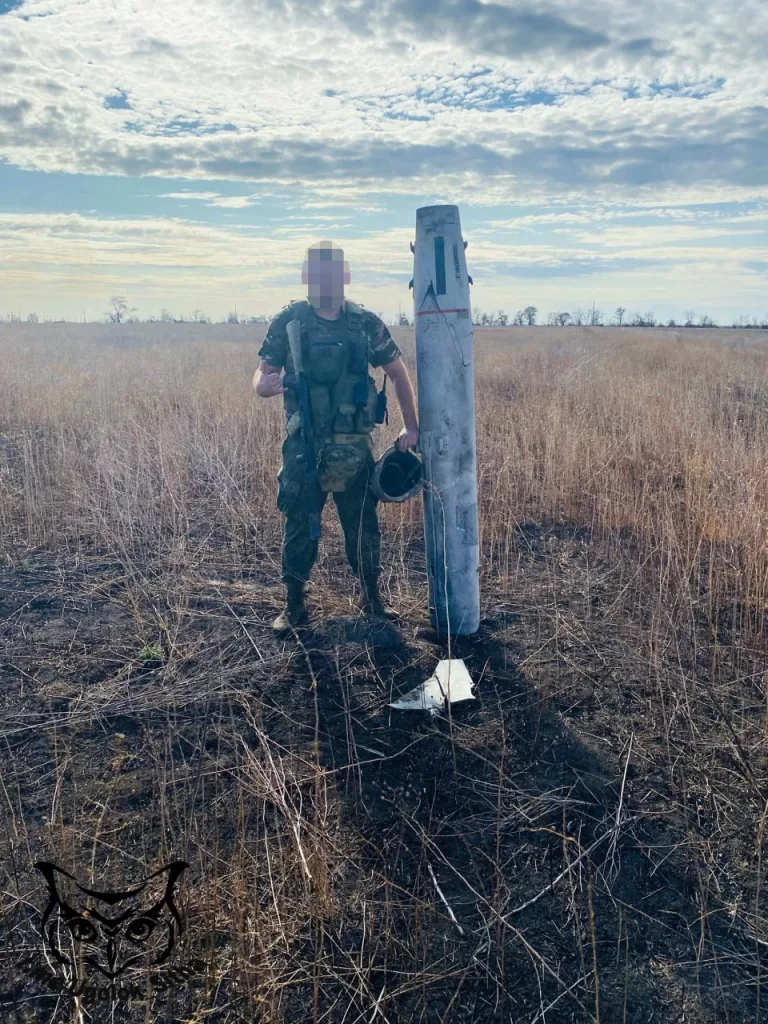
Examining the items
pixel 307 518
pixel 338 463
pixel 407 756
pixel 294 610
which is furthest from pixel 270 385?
pixel 407 756

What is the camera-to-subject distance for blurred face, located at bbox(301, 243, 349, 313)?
3639mm

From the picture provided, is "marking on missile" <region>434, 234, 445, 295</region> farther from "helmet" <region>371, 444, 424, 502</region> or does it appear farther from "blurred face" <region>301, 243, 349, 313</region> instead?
"helmet" <region>371, 444, 424, 502</region>

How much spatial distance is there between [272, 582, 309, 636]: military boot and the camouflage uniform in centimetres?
4

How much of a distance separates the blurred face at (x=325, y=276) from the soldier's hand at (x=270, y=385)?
440mm

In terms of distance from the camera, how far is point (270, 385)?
368cm

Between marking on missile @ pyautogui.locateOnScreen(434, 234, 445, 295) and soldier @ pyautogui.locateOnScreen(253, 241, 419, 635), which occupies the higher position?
marking on missile @ pyautogui.locateOnScreen(434, 234, 445, 295)

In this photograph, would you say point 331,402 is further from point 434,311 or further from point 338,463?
point 434,311

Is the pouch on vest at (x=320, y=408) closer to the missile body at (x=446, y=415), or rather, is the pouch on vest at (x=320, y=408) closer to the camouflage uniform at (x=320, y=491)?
the camouflage uniform at (x=320, y=491)

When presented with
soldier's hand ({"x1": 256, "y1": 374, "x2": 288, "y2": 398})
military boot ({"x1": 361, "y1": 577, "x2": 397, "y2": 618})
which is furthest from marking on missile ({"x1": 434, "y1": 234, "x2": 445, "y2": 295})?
military boot ({"x1": 361, "y1": 577, "x2": 397, "y2": 618})

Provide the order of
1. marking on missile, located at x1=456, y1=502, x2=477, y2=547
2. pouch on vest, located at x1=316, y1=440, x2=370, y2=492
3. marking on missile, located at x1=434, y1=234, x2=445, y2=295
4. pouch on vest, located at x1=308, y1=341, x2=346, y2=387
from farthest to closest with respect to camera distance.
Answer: pouch on vest, located at x1=316, y1=440, x2=370, y2=492
pouch on vest, located at x1=308, y1=341, x2=346, y2=387
marking on missile, located at x1=456, y1=502, x2=477, y2=547
marking on missile, located at x1=434, y1=234, x2=445, y2=295

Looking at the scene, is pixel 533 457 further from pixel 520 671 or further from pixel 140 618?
pixel 140 618

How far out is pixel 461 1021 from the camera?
176cm

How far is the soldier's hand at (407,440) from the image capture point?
12.1 ft

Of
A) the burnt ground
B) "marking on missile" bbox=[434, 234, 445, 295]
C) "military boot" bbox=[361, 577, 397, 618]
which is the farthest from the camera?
"military boot" bbox=[361, 577, 397, 618]
